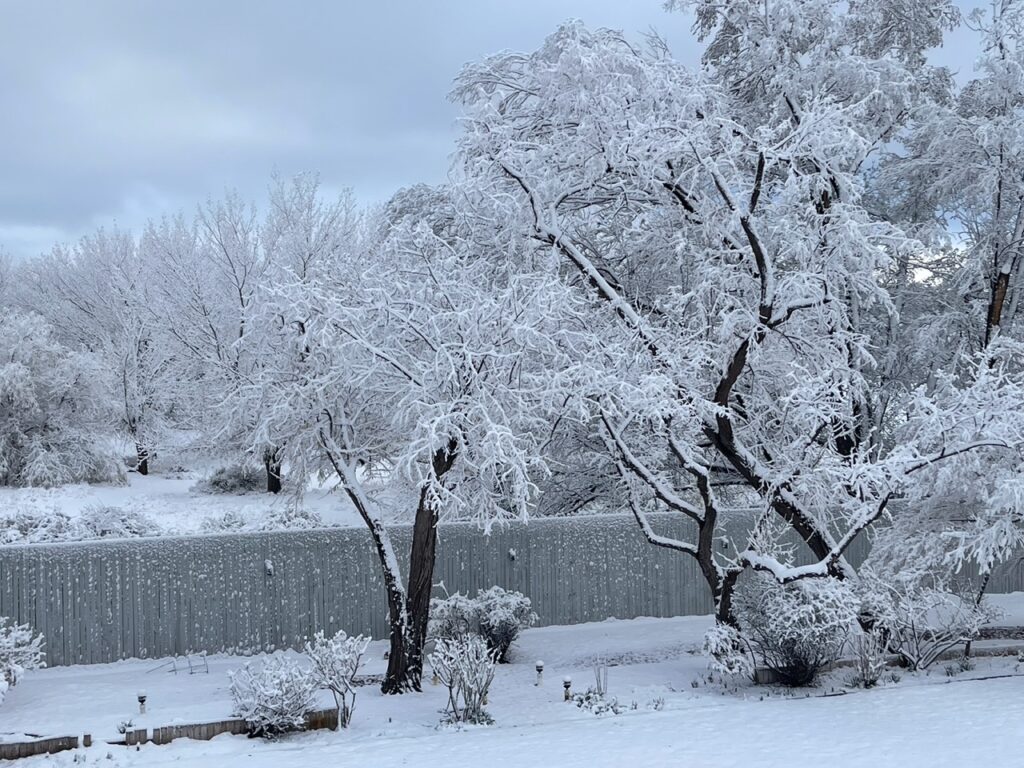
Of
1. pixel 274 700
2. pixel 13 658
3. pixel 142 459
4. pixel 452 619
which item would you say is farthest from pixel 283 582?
pixel 142 459

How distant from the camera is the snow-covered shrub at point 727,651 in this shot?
956cm

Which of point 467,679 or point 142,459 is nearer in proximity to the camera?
point 467,679

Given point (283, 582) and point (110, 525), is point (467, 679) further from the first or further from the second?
point (110, 525)

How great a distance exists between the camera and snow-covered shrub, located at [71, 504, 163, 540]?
13.1 m

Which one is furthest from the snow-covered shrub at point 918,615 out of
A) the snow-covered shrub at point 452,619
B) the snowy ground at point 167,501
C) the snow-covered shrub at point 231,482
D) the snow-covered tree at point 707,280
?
the snow-covered shrub at point 231,482

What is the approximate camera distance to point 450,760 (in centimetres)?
724

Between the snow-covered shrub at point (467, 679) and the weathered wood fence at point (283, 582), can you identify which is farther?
the weathered wood fence at point (283, 582)

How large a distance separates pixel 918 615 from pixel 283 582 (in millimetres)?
7488

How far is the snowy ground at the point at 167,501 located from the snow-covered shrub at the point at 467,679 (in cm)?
1055

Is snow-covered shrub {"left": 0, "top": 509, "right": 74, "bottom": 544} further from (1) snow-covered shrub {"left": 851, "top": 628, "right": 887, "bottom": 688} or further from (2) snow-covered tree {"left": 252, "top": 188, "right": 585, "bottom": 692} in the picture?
(1) snow-covered shrub {"left": 851, "top": 628, "right": 887, "bottom": 688}

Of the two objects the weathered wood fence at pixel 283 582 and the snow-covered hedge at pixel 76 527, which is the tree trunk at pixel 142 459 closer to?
the snow-covered hedge at pixel 76 527

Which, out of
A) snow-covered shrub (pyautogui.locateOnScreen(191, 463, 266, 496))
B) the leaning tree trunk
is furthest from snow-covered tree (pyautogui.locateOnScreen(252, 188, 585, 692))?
snow-covered shrub (pyautogui.locateOnScreen(191, 463, 266, 496))

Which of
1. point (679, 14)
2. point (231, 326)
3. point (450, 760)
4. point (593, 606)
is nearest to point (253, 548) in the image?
point (593, 606)

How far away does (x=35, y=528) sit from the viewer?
13344mm
